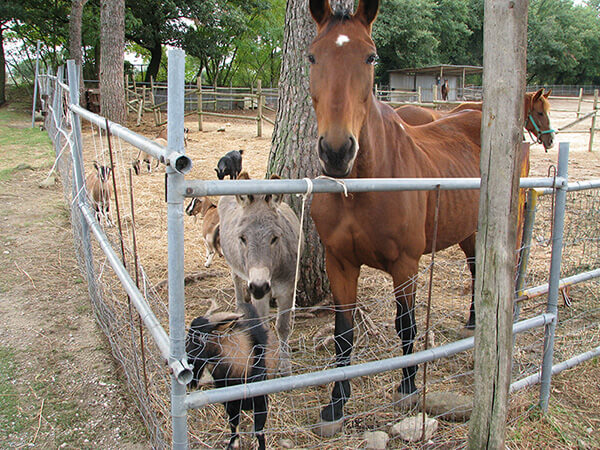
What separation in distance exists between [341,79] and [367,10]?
595 mm

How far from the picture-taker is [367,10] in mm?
2711

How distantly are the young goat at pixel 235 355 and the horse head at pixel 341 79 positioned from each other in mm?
1087

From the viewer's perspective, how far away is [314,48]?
2596 millimetres

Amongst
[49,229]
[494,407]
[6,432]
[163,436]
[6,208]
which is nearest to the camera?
[494,407]

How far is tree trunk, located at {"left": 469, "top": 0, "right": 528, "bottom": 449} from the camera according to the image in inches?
62.0

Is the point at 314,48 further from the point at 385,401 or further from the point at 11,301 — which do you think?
the point at 11,301

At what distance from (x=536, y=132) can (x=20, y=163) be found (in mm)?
11324

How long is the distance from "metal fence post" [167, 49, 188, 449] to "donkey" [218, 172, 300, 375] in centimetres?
121

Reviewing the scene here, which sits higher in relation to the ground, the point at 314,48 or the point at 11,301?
the point at 314,48

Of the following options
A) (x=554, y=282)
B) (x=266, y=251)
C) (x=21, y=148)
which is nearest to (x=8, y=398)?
(x=266, y=251)

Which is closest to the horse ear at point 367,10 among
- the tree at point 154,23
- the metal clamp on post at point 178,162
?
the metal clamp on post at point 178,162

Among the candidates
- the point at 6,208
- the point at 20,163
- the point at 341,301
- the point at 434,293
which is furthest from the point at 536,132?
the point at 20,163

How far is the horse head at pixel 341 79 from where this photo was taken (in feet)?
7.18

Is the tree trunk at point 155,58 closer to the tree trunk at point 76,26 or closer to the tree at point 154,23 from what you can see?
the tree at point 154,23
